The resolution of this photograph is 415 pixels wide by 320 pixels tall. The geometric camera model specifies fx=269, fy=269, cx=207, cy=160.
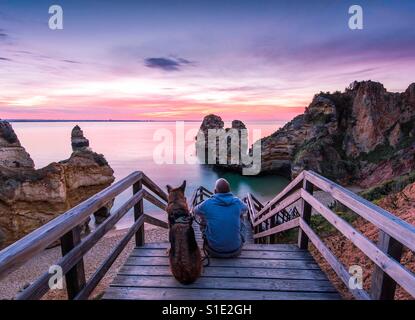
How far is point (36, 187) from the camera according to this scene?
19500mm

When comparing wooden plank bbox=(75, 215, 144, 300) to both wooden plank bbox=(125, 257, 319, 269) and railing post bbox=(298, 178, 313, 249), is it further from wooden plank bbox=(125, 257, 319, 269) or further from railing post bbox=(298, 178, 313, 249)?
railing post bbox=(298, 178, 313, 249)

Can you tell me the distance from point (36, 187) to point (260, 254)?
2025cm

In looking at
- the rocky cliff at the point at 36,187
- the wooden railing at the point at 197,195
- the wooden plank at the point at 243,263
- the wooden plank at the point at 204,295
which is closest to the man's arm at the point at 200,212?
the wooden plank at the point at 243,263

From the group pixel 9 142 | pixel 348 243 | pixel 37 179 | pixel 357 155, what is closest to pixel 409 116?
pixel 357 155

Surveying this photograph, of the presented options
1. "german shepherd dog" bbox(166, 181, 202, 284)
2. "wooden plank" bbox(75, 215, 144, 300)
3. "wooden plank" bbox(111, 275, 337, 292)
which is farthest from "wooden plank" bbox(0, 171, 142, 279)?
"wooden plank" bbox(111, 275, 337, 292)

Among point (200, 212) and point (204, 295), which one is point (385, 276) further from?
point (200, 212)

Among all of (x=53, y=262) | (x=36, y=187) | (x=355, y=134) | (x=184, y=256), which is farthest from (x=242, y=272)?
(x=355, y=134)

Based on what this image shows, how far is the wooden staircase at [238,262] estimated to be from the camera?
6.31ft

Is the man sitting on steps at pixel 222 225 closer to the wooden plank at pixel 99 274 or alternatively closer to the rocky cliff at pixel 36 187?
the wooden plank at pixel 99 274

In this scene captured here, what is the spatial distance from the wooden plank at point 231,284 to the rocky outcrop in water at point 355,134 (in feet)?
102

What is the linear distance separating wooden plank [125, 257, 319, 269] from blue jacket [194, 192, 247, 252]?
18 centimetres

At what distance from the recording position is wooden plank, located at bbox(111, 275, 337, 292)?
3148 mm
